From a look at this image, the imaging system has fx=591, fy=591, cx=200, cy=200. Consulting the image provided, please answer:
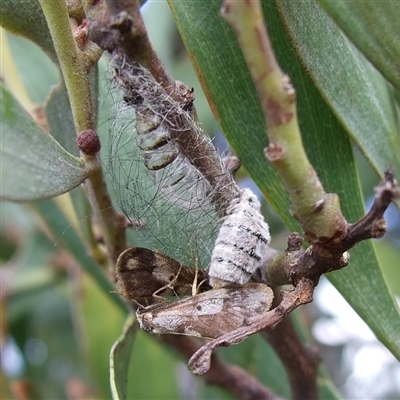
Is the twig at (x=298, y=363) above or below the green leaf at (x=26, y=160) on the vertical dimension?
below

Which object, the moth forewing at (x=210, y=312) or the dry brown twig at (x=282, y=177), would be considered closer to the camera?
the dry brown twig at (x=282, y=177)

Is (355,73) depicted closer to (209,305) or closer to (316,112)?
(316,112)

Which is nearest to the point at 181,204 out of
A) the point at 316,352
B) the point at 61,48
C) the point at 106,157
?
the point at 106,157

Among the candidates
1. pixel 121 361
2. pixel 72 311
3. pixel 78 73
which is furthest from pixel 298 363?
pixel 72 311

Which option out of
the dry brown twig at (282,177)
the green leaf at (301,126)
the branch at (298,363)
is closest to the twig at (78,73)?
the dry brown twig at (282,177)

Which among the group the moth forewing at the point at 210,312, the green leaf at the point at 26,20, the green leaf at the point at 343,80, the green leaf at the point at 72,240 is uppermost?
the green leaf at the point at 26,20

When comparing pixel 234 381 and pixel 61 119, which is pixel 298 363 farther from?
pixel 61 119

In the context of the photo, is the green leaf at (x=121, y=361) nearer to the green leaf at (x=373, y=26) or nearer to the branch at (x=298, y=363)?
the branch at (x=298, y=363)

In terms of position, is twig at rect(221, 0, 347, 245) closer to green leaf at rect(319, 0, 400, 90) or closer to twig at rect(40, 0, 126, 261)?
green leaf at rect(319, 0, 400, 90)
